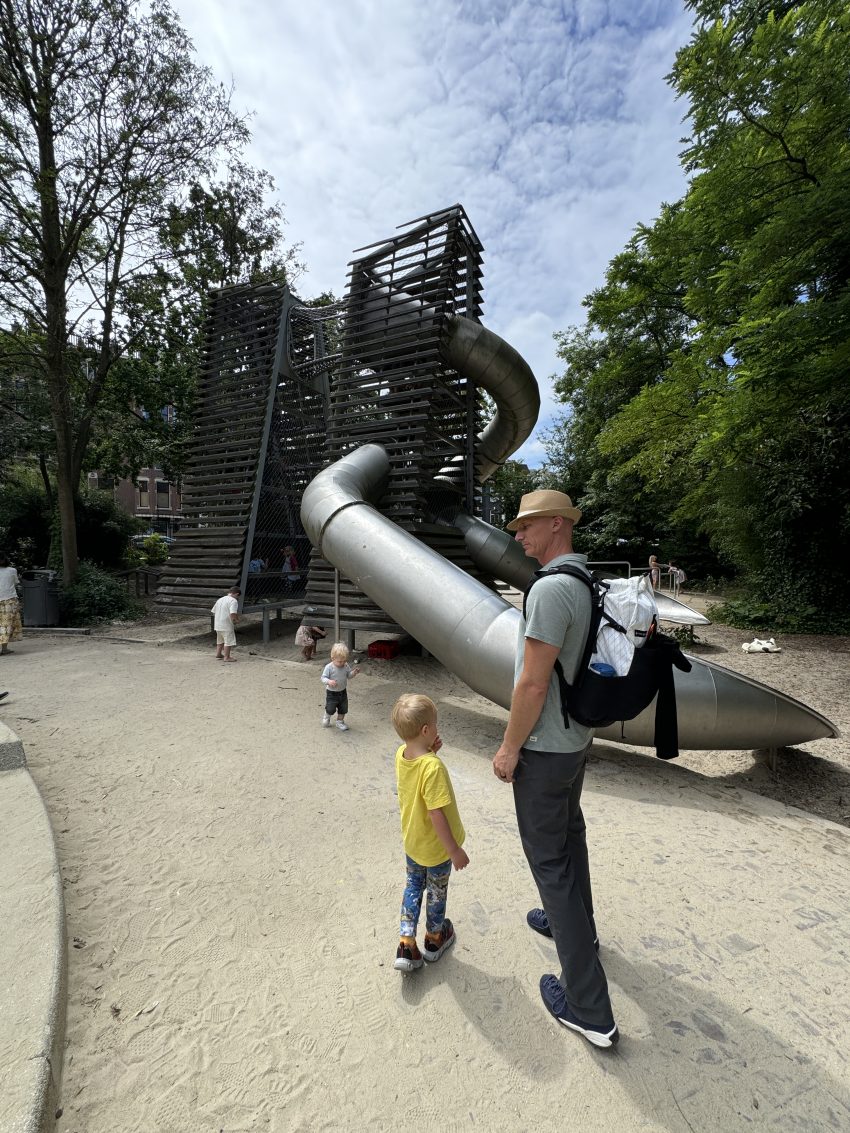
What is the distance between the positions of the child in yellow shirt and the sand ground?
145 mm

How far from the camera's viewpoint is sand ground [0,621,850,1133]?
5.89 ft

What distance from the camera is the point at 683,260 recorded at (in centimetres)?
962

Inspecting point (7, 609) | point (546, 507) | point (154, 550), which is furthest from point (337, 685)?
point (154, 550)

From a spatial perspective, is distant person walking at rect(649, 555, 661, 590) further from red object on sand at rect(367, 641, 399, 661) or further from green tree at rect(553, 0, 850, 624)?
red object on sand at rect(367, 641, 399, 661)

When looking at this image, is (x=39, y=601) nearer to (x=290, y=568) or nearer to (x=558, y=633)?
(x=290, y=568)

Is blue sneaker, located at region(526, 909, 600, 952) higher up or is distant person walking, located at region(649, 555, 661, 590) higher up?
distant person walking, located at region(649, 555, 661, 590)

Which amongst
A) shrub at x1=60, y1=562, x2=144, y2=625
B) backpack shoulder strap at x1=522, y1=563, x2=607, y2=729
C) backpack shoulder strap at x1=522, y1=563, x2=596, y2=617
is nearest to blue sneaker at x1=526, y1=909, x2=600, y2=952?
backpack shoulder strap at x1=522, y1=563, x2=607, y2=729

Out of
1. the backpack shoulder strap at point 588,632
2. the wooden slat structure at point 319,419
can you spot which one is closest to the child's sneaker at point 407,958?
the backpack shoulder strap at point 588,632

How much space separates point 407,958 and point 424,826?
0.61 meters

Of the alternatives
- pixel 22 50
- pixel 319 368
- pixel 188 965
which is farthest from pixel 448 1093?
pixel 22 50

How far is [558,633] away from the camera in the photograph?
191cm

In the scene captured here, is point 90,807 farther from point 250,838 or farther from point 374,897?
point 374,897

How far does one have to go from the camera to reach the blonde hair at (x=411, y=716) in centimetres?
232

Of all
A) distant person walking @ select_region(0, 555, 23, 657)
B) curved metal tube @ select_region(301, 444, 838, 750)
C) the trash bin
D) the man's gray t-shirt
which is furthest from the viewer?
the trash bin
